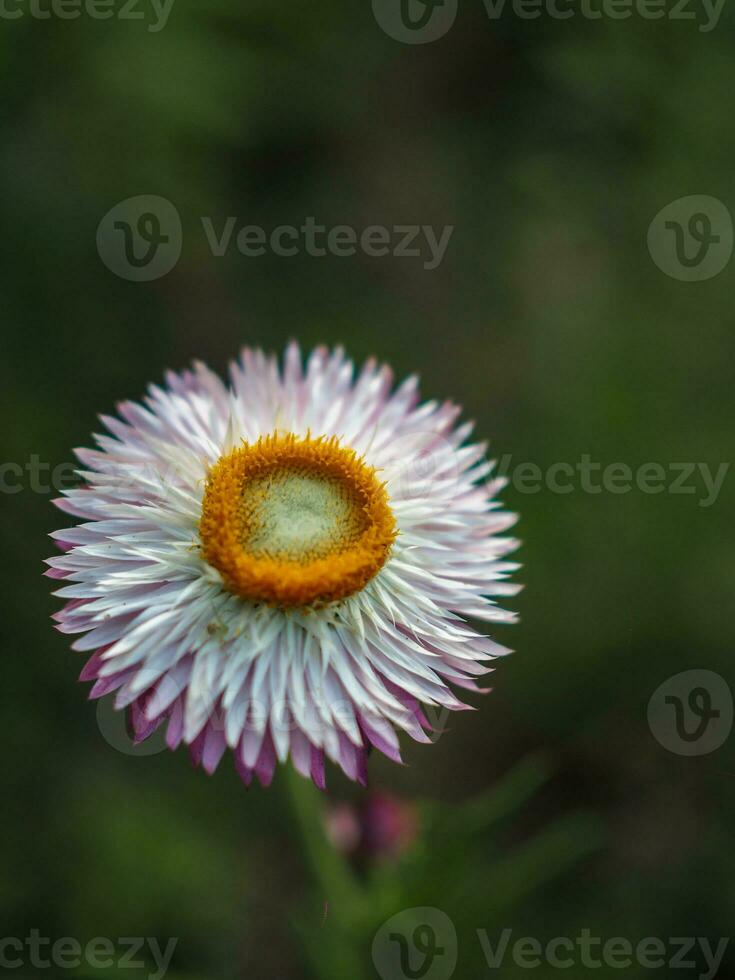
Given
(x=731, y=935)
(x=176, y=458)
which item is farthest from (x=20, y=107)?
(x=731, y=935)

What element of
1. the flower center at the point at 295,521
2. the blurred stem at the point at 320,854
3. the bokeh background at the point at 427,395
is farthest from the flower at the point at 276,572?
the bokeh background at the point at 427,395

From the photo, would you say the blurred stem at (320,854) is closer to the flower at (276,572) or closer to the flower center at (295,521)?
the flower at (276,572)

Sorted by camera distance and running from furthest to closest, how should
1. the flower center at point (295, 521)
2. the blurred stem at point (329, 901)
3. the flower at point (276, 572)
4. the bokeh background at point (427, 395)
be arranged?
the bokeh background at point (427, 395) → the blurred stem at point (329, 901) → the flower center at point (295, 521) → the flower at point (276, 572)

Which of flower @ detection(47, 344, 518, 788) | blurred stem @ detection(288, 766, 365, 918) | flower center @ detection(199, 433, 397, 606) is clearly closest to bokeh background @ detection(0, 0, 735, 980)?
blurred stem @ detection(288, 766, 365, 918)

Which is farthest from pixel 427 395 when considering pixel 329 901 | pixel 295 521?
pixel 329 901

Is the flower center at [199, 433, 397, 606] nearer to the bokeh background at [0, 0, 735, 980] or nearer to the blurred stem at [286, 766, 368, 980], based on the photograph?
the blurred stem at [286, 766, 368, 980]
